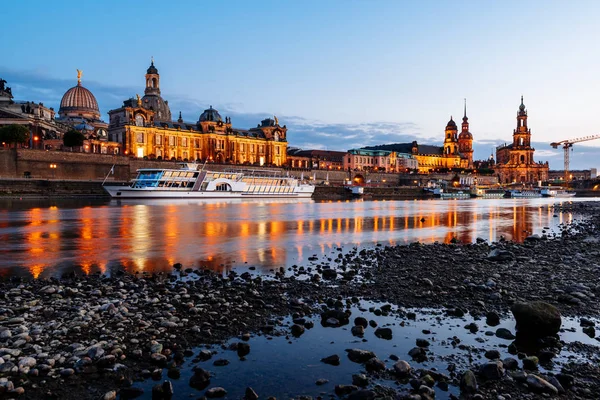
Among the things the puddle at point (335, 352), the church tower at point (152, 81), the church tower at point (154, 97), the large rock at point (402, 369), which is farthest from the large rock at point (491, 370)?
the church tower at point (152, 81)

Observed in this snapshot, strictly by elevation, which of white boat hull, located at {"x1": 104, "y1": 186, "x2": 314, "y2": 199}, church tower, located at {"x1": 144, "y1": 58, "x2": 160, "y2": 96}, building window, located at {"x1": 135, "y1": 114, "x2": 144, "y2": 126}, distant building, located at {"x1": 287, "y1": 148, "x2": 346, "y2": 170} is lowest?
white boat hull, located at {"x1": 104, "y1": 186, "x2": 314, "y2": 199}

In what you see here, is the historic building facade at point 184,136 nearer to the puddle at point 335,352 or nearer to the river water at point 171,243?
the river water at point 171,243

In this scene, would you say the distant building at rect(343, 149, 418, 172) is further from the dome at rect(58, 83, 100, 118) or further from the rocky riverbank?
the rocky riverbank

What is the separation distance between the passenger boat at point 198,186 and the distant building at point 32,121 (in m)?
31.0

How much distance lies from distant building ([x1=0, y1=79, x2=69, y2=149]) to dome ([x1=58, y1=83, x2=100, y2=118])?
23.3 meters

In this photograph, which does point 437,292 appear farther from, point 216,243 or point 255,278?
point 216,243

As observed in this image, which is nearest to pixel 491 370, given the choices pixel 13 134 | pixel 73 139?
pixel 13 134

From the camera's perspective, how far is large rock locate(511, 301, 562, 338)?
8.86m

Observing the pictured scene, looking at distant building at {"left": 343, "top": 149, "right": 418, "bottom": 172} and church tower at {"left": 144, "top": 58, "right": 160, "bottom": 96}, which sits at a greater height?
church tower at {"left": 144, "top": 58, "right": 160, "bottom": 96}

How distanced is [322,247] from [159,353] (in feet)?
46.8

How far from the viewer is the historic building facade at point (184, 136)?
11556cm

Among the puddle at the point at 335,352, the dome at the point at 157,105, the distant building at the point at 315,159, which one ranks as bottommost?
the puddle at the point at 335,352

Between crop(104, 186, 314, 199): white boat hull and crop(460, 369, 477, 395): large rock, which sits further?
crop(104, 186, 314, 199): white boat hull

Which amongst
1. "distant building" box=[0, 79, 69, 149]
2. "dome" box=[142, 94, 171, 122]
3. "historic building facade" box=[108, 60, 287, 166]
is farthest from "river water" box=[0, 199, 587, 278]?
"dome" box=[142, 94, 171, 122]
